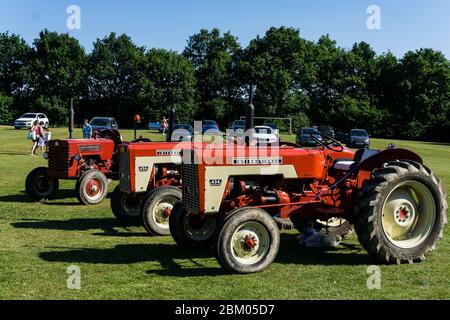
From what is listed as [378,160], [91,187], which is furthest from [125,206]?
[378,160]

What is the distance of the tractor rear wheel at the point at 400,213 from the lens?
19.2 ft

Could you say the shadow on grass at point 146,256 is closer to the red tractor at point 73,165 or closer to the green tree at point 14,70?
the red tractor at point 73,165

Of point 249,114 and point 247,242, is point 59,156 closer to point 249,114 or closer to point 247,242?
point 249,114

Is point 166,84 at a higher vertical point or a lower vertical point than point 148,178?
higher

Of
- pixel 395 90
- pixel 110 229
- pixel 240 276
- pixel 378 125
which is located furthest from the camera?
pixel 395 90

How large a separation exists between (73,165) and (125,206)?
8.95 feet

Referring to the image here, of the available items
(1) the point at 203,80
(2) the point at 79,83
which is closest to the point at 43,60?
(2) the point at 79,83

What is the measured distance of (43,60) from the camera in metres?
59.7

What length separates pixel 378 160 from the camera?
6445mm

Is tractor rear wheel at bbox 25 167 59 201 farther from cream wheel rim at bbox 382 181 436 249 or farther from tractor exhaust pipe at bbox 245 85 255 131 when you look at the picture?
cream wheel rim at bbox 382 181 436 249

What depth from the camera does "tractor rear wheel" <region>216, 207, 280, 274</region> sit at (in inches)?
213

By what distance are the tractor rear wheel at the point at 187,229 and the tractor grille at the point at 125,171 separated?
65.8 inches

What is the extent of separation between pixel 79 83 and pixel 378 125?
3279 centimetres

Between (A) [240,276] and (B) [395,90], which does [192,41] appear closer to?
(B) [395,90]
